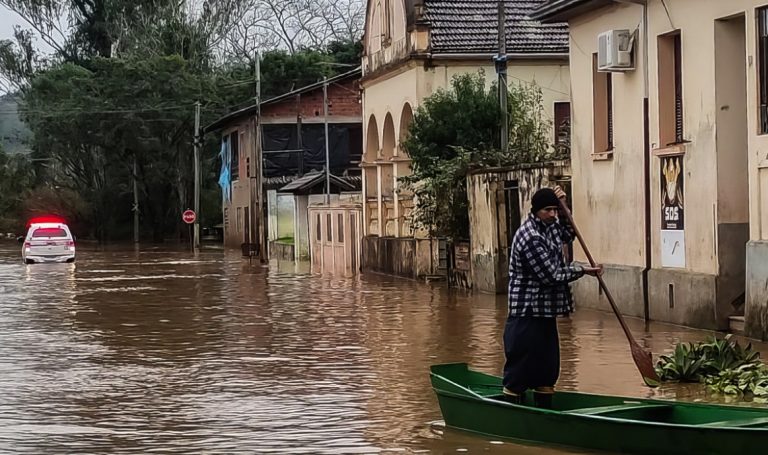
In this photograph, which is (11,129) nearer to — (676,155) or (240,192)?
(240,192)

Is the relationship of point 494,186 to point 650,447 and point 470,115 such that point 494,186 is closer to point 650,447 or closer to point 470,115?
point 470,115

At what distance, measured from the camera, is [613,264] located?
21.5m

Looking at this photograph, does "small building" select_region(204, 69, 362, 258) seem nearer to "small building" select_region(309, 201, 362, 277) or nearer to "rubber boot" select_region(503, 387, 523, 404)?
"small building" select_region(309, 201, 362, 277)

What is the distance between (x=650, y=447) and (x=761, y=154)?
9085mm

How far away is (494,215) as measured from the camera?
26.3 m

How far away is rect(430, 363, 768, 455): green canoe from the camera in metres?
8.16

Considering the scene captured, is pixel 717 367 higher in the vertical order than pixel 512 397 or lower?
lower

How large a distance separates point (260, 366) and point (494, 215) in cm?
1178

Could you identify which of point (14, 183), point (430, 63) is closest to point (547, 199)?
point (430, 63)

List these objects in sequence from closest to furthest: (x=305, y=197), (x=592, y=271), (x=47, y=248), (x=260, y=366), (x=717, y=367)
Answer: (x=592, y=271) < (x=717, y=367) < (x=260, y=366) < (x=305, y=197) < (x=47, y=248)

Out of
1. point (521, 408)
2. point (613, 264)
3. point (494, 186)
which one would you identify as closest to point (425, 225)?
point (494, 186)

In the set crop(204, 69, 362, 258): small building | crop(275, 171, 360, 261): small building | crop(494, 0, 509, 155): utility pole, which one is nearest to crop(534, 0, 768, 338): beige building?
crop(494, 0, 509, 155): utility pole

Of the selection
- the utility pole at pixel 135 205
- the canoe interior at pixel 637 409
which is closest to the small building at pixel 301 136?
the utility pole at pixel 135 205

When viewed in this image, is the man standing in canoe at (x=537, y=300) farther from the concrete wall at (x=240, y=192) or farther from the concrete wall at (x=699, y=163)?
the concrete wall at (x=240, y=192)
